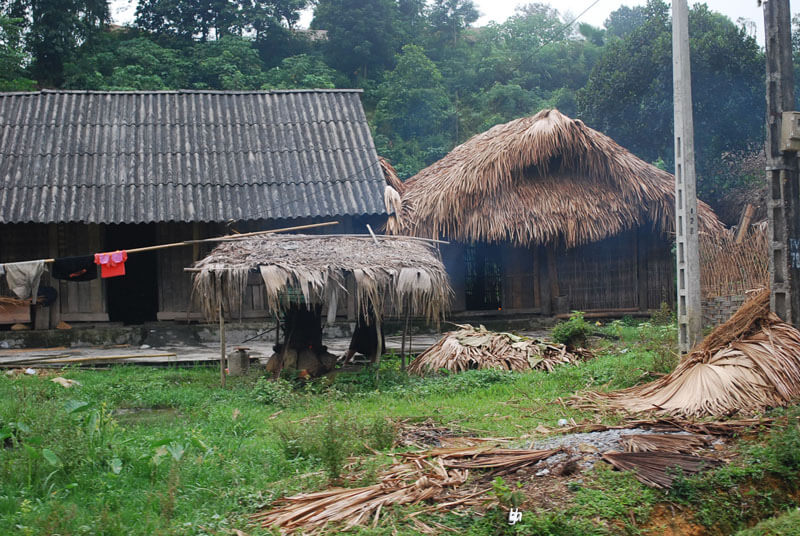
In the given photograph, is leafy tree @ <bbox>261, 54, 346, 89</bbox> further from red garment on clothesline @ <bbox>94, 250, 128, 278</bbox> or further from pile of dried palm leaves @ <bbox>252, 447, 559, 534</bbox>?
pile of dried palm leaves @ <bbox>252, 447, 559, 534</bbox>

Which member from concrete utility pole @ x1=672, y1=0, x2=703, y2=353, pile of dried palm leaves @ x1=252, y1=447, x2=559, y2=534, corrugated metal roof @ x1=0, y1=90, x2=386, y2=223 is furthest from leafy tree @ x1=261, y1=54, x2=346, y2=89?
pile of dried palm leaves @ x1=252, y1=447, x2=559, y2=534

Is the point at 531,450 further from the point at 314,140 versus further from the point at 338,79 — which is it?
the point at 338,79

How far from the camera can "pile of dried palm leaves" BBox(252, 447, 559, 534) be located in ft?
15.5

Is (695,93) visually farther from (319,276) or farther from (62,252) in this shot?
(62,252)

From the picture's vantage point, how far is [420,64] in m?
24.0

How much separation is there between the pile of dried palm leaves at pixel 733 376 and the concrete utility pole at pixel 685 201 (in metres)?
0.76

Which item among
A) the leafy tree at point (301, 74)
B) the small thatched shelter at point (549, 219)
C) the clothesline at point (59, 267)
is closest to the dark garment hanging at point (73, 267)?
the clothesline at point (59, 267)

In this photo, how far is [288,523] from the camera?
471 centimetres

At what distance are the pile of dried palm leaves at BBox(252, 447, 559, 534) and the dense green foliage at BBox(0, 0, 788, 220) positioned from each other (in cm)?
1252

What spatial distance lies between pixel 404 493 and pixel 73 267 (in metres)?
7.59

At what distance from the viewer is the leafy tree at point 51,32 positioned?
2281 cm

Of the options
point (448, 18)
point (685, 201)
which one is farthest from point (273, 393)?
point (448, 18)

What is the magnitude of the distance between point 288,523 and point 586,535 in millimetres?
1844

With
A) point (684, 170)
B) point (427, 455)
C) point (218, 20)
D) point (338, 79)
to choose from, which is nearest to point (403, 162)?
point (338, 79)
